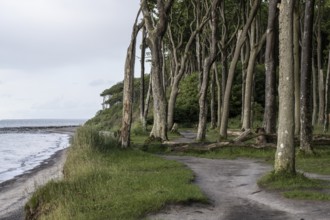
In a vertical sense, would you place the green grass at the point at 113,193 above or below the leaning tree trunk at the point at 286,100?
below

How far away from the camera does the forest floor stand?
9.65m

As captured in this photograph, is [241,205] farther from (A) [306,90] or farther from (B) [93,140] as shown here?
(B) [93,140]

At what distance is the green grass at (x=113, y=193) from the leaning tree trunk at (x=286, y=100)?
257 cm

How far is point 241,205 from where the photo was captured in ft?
34.9

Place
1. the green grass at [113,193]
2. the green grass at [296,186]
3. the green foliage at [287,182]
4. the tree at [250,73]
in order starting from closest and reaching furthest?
the green grass at [113,193]
the green grass at [296,186]
the green foliage at [287,182]
the tree at [250,73]

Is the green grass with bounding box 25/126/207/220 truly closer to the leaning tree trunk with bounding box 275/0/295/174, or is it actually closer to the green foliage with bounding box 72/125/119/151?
the leaning tree trunk with bounding box 275/0/295/174

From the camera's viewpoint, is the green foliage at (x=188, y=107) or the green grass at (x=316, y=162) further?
the green foliage at (x=188, y=107)

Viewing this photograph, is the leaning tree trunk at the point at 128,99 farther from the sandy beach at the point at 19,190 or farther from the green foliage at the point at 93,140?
the sandy beach at the point at 19,190

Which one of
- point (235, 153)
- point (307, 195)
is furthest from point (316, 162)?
point (307, 195)

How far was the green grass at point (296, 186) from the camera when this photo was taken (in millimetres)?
11125

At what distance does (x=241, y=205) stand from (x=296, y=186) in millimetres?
2228

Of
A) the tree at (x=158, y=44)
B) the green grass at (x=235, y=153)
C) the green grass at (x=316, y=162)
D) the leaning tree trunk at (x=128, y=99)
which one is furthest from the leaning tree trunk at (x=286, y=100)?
the tree at (x=158, y=44)

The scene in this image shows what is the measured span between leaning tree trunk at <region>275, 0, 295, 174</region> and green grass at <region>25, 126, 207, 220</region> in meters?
2.57

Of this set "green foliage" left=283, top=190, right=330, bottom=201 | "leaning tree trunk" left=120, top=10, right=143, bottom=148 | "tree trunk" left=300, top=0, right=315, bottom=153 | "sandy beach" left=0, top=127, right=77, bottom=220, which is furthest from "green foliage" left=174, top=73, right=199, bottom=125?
"green foliage" left=283, top=190, right=330, bottom=201
